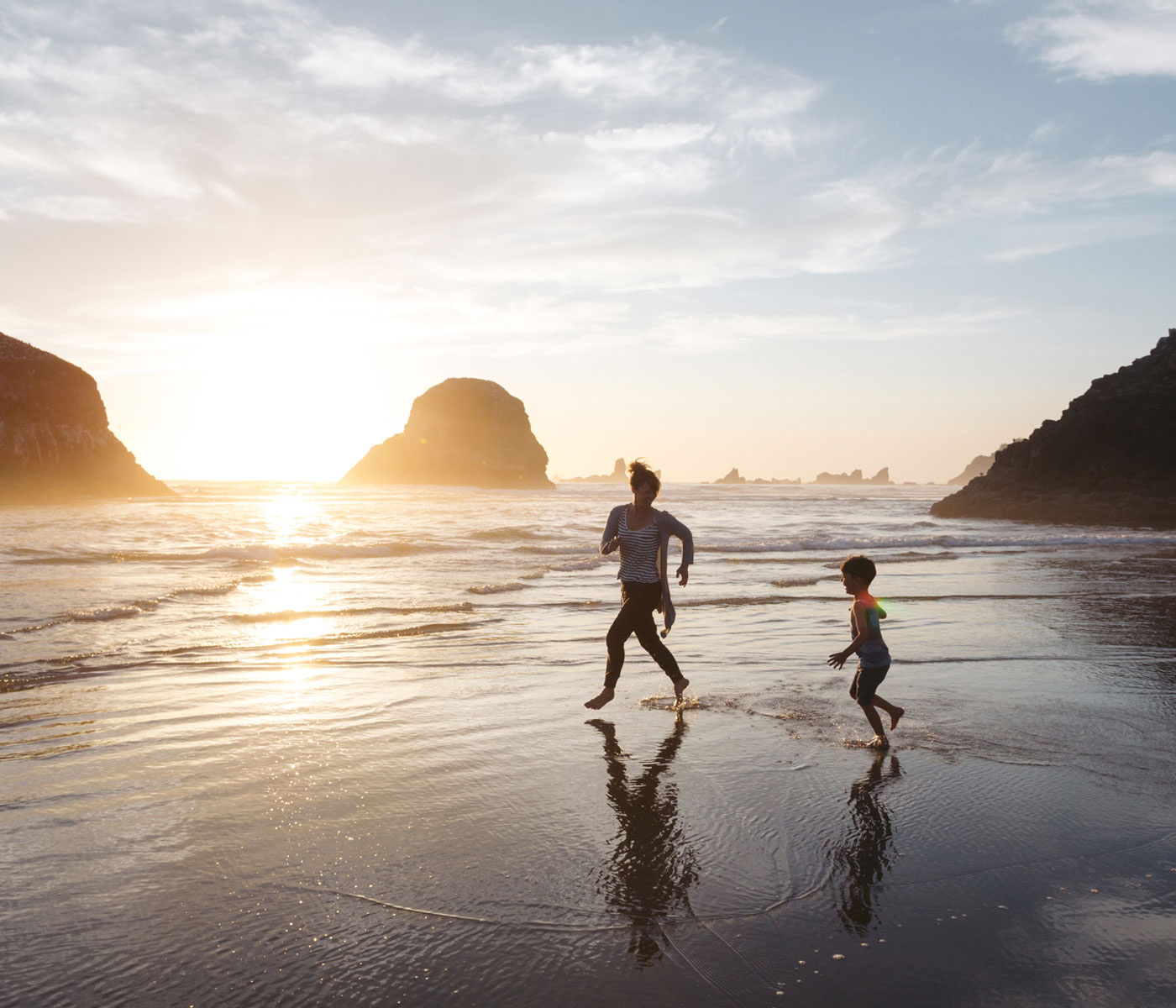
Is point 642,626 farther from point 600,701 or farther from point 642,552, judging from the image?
Result: point 600,701

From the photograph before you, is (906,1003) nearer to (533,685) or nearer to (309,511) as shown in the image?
(533,685)

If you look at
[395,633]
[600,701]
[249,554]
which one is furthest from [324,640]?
[249,554]

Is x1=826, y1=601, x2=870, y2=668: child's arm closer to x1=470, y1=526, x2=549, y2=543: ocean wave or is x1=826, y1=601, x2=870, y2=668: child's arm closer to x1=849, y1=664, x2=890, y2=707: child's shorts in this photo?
x1=849, y1=664, x2=890, y2=707: child's shorts

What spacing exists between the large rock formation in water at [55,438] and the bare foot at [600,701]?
189 ft

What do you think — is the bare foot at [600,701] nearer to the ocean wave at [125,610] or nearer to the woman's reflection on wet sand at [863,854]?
the woman's reflection on wet sand at [863,854]

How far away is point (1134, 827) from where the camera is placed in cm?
385

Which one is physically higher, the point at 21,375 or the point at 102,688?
the point at 21,375

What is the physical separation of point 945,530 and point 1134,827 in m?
30.8

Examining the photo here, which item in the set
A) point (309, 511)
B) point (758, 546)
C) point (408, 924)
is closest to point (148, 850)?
point (408, 924)

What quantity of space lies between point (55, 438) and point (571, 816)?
67.0 metres

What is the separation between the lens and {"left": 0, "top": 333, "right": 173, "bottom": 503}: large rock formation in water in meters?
54.4

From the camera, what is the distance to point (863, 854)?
11.7 feet

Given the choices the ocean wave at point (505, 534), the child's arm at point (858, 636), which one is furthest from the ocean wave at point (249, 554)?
the child's arm at point (858, 636)

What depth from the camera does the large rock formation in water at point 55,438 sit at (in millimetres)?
54438
